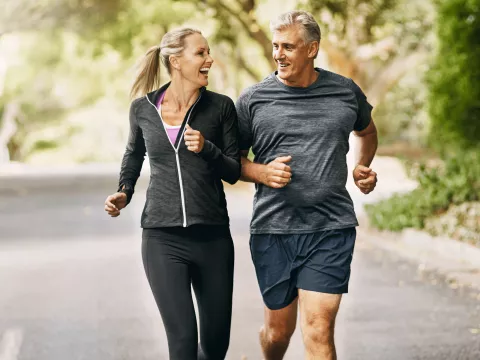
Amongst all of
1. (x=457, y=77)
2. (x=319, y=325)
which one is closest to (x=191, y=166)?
(x=319, y=325)

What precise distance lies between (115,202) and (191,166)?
0.41 metres

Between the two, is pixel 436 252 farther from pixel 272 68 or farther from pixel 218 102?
pixel 272 68

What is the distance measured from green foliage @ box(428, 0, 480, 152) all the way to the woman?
885 centimetres

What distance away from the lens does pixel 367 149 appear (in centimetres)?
557

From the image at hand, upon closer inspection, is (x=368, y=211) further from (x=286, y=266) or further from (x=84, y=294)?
(x=286, y=266)

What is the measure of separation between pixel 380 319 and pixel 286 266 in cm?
347

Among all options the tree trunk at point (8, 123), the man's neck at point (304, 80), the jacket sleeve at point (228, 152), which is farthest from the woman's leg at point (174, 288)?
the tree trunk at point (8, 123)

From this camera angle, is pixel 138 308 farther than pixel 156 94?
Yes

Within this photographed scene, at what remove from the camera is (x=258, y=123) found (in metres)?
5.12

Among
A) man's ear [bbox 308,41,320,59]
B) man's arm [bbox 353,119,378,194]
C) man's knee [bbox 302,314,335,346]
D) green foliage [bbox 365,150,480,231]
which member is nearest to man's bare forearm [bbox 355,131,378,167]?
man's arm [bbox 353,119,378,194]

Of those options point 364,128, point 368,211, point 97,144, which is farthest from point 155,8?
point 97,144

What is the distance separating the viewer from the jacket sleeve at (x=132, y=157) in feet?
16.4

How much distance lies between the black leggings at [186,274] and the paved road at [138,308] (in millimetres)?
2386

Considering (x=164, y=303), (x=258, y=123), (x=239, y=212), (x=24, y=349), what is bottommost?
(x=239, y=212)
